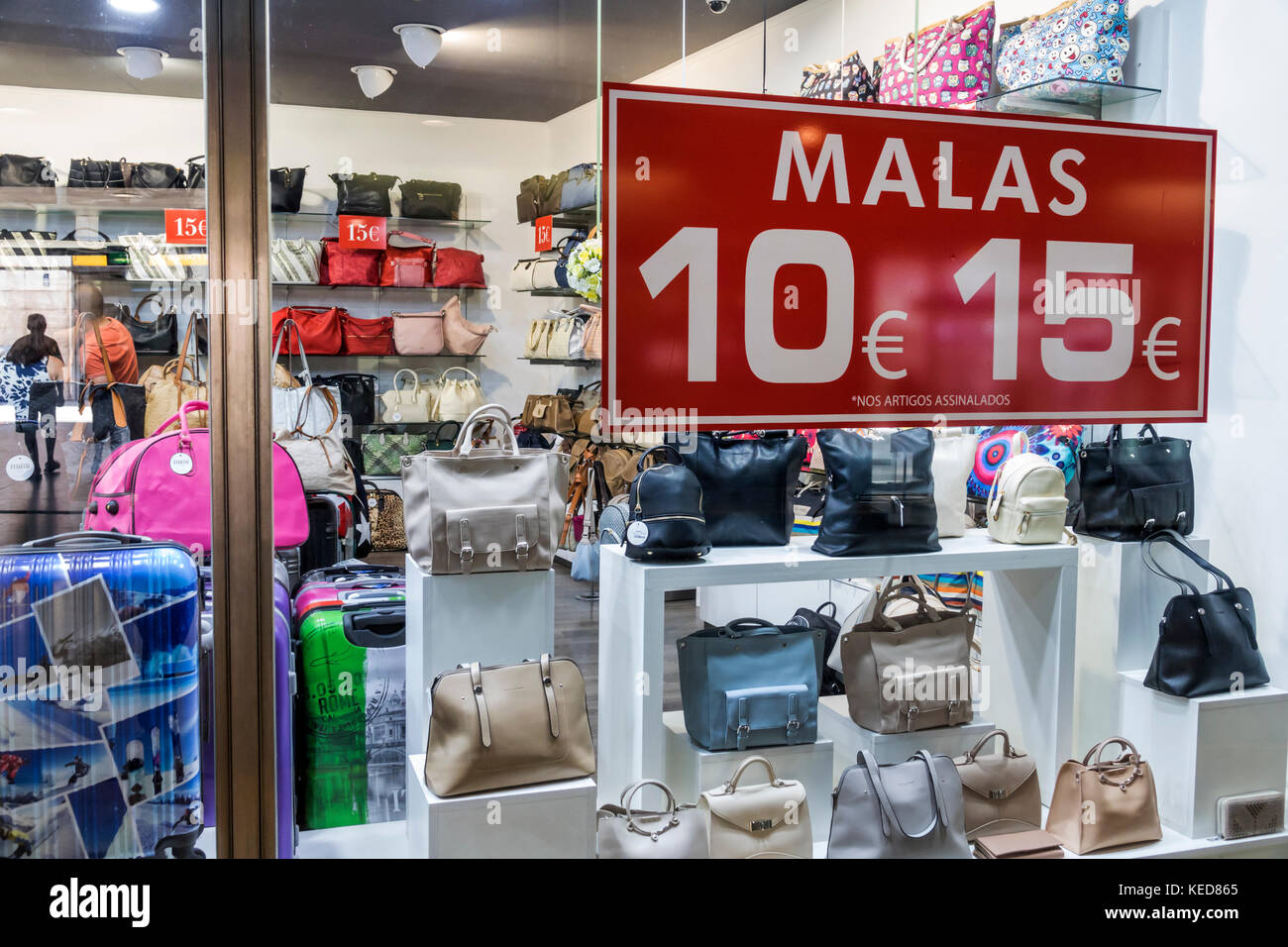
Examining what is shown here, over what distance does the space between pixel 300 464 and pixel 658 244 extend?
3.54 ft

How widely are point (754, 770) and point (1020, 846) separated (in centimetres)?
60

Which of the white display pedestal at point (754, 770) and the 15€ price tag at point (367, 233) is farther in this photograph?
the 15€ price tag at point (367, 233)

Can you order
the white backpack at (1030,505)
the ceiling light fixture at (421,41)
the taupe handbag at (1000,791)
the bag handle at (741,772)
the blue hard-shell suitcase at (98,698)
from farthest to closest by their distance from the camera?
1. the ceiling light fixture at (421,41)
2. the white backpack at (1030,505)
3. the taupe handbag at (1000,791)
4. the bag handle at (741,772)
5. the blue hard-shell suitcase at (98,698)

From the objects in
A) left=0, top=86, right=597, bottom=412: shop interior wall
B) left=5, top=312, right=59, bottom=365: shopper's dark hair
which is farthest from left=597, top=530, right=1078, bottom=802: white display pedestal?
left=5, top=312, right=59, bottom=365: shopper's dark hair

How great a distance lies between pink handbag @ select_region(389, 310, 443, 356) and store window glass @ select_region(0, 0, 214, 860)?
1218 mm

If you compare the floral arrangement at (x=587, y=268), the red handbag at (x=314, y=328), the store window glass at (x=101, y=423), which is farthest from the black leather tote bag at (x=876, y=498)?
the store window glass at (x=101, y=423)

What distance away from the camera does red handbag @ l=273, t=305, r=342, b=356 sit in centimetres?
222

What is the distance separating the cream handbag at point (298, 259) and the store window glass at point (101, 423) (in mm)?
325

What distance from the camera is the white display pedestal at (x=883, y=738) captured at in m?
2.57

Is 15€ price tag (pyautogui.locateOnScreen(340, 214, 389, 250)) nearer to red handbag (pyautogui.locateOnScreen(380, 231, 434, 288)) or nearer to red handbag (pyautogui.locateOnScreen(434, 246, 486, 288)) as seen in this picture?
red handbag (pyautogui.locateOnScreen(380, 231, 434, 288))

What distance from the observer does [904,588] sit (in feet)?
9.77

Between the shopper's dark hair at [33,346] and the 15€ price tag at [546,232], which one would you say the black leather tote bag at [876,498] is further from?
the shopper's dark hair at [33,346]

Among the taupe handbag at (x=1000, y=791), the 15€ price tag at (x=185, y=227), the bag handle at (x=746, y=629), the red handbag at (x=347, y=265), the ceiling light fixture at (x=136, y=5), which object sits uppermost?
the ceiling light fixture at (x=136, y=5)
